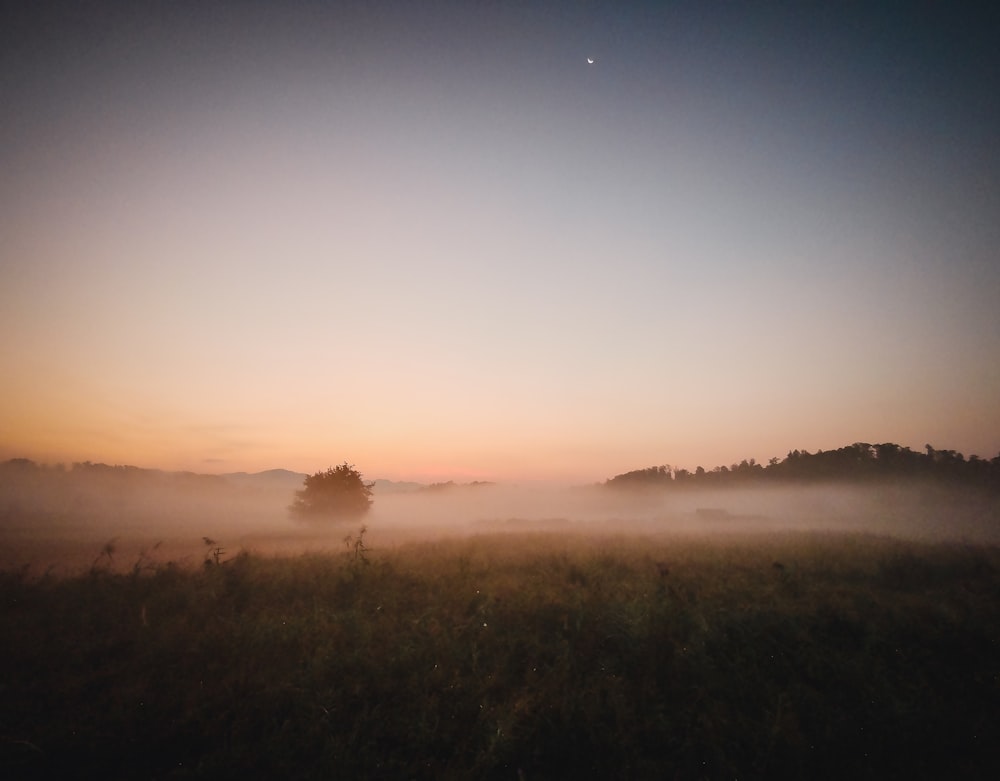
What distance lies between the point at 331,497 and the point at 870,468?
70247 millimetres

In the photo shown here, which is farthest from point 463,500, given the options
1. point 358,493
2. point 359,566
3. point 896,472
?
point 359,566

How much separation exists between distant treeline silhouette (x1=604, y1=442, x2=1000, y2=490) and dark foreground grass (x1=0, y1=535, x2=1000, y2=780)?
57.4 metres

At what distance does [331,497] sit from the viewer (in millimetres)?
33250

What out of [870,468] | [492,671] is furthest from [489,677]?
[870,468]

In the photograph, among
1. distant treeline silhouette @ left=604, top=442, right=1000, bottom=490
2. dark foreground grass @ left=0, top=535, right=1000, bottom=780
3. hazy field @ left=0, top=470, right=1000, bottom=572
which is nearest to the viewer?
dark foreground grass @ left=0, top=535, right=1000, bottom=780

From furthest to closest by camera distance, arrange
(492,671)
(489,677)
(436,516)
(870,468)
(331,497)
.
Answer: (436,516) < (870,468) < (331,497) < (492,671) < (489,677)

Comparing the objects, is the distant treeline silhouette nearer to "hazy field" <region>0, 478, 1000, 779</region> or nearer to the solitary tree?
"hazy field" <region>0, 478, 1000, 779</region>

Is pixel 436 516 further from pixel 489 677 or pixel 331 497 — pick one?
pixel 489 677

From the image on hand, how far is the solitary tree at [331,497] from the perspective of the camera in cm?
3303

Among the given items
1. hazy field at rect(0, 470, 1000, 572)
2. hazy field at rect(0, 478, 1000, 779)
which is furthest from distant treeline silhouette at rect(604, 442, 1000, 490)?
hazy field at rect(0, 478, 1000, 779)

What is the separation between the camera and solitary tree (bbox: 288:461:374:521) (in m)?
33.0

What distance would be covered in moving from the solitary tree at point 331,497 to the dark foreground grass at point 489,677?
957 inches

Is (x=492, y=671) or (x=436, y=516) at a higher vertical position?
(x=492, y=671)

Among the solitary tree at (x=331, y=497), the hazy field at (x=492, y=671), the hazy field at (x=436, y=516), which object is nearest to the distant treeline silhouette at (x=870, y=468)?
the hazy field at (x=436, y=516)
